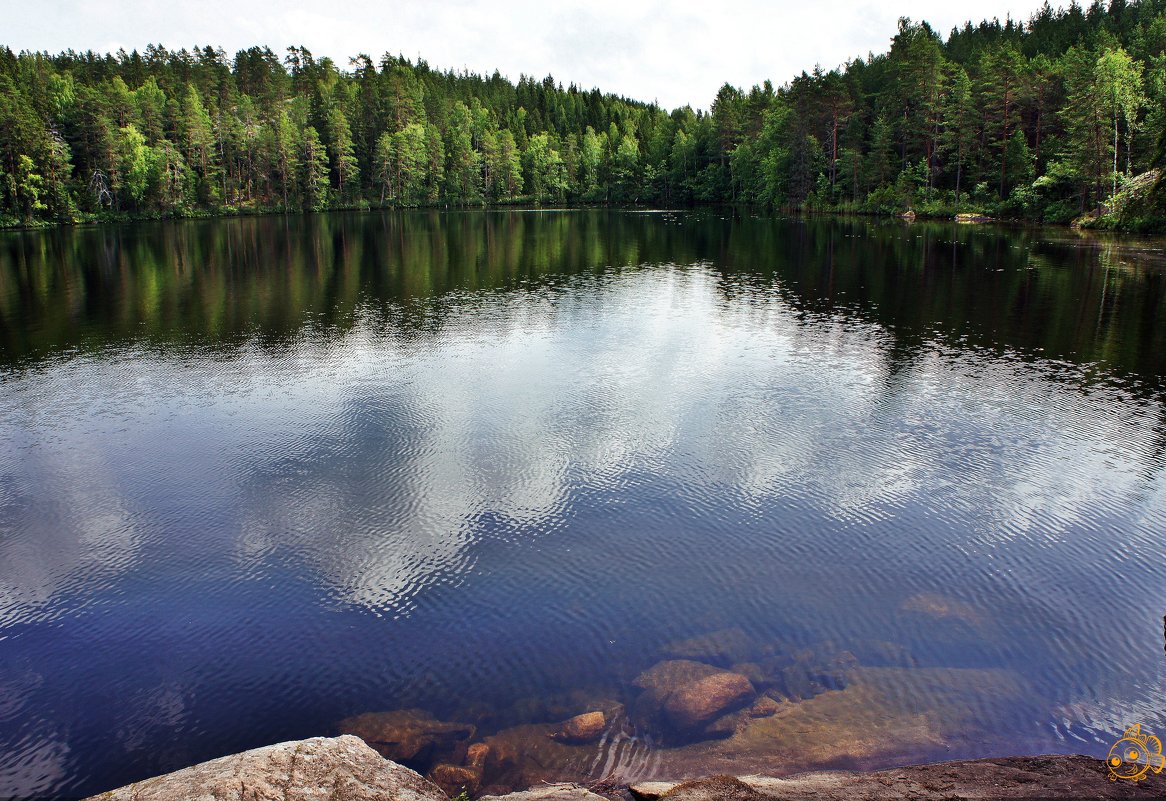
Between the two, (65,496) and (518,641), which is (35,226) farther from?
(518,641)

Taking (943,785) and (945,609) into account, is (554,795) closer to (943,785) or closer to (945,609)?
(943,785)

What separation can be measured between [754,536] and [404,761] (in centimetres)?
889

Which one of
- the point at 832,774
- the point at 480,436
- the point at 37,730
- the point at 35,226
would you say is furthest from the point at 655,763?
the point at 35,226

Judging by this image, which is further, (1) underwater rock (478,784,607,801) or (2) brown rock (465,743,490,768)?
(2) brown rock (465,743,490,768)

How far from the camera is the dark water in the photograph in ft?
39.5

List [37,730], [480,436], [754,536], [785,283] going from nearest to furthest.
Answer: [37,730], [754,536], [480,436], [785,283]

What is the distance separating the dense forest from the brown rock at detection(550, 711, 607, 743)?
54.2 metres

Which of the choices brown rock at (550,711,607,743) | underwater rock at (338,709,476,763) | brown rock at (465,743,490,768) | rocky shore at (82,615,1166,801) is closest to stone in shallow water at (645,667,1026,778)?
rocky shore at (82,615,1166,801)

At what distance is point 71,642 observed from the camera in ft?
43.9

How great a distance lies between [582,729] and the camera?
441 inches

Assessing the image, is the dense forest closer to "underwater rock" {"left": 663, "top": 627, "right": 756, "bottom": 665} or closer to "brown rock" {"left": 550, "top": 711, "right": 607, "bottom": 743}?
"underwater rock" {"left": 663, "top": 627, "right": 756, "bottom": 665}

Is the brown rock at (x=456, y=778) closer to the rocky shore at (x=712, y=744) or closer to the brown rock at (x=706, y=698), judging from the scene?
the rocky shore at (x=712, y=744)

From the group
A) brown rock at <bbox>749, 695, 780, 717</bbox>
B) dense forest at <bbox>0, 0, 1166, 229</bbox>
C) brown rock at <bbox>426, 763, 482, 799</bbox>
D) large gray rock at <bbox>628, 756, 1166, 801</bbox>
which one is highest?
dense forest at <bbox>0, 0, 1166, 229</bbox>

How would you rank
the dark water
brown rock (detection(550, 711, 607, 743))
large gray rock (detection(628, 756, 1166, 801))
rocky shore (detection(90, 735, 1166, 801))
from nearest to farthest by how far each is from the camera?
rocky shore (detection(90, 735, 1166, 801)), large gray rock (detection(628, 756, 1166, 801)), brown rock (detection(550, 711, 607, 743)), the dark water
